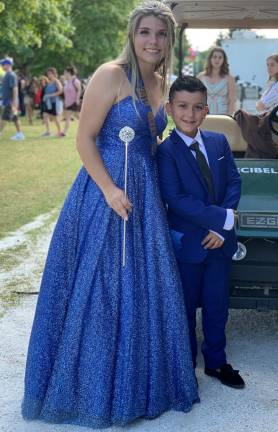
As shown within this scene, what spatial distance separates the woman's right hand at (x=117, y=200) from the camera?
3223mm

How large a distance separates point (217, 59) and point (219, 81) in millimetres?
237

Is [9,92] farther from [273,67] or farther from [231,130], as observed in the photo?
[231,130]

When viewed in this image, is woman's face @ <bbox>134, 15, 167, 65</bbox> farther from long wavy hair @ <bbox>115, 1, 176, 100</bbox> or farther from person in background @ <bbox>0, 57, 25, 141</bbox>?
person in background @ <bbox>0, 57, 25, 141</bbox>

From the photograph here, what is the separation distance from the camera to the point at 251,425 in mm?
3350

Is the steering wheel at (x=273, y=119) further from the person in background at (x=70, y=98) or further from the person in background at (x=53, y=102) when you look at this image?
the person in background at (x=70, y=98)

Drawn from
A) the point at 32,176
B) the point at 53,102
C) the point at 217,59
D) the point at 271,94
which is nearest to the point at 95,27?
the point at 53,102

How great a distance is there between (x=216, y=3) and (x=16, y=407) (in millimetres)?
2867

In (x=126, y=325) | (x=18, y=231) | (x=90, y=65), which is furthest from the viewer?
(x=90, y=65)

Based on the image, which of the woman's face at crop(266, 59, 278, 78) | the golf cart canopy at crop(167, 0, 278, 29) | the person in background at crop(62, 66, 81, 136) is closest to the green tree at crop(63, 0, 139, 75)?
the person in background at crop(62, 66, 81, 136)

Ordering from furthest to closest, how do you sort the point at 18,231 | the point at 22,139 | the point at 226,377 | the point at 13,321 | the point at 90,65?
the point at 90,65 → the point at 22,139 → the point at 18,231 → the point at 13,321 → the point at 226,377

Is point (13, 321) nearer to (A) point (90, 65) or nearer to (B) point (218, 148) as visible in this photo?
(B) point (218, 148)

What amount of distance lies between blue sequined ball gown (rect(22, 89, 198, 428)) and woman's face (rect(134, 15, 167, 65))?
0.23m

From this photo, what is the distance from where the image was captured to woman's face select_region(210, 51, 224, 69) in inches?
298

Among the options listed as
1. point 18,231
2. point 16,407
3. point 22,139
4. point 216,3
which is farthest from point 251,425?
point 22,139
